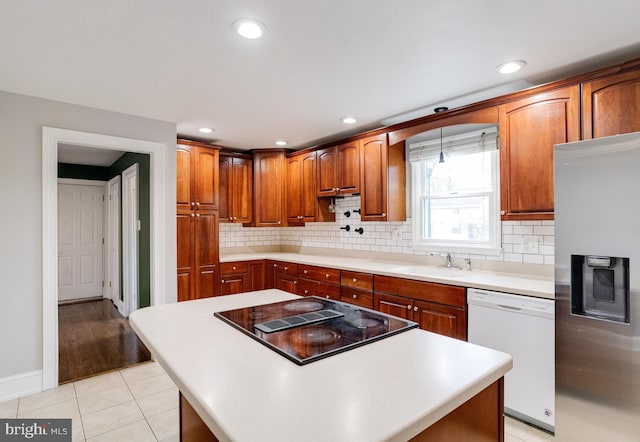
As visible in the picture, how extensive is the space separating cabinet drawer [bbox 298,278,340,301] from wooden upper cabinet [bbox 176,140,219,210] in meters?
1.40

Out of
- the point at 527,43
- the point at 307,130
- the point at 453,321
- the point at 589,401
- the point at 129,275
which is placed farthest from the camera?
the point at 129,275

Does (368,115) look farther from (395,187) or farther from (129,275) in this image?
(129,275)

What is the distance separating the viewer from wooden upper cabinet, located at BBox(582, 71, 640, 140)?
2047 mm

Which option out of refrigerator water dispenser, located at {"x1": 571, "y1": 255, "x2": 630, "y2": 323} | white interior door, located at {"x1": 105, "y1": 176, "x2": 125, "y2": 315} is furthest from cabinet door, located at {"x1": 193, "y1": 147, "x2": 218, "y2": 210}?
refrigerator water dispenser, located at {"x1": 571, "y1": 255, "x2": 630, "y2": 323}

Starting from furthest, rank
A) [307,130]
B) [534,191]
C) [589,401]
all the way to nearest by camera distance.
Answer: [307,130]
[534,191]
[589,401]

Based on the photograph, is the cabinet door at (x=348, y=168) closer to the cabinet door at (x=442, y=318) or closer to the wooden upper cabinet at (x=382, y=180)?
the wooden upper cabinet at (x=382, y=180)

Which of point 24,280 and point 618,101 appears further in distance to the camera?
point 24,280

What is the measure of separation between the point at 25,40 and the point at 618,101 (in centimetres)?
346

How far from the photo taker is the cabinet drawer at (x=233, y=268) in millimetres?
4223

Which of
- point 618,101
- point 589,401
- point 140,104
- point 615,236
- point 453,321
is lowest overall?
point 589,401

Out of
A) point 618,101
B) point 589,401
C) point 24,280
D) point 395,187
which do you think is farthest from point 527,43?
point 24,280

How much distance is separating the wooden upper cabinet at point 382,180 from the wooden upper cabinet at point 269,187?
1352mm

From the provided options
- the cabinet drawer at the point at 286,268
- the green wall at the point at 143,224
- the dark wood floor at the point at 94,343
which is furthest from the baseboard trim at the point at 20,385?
the cabinet drawer at the point at 286,268

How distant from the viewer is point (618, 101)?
2.10 m
